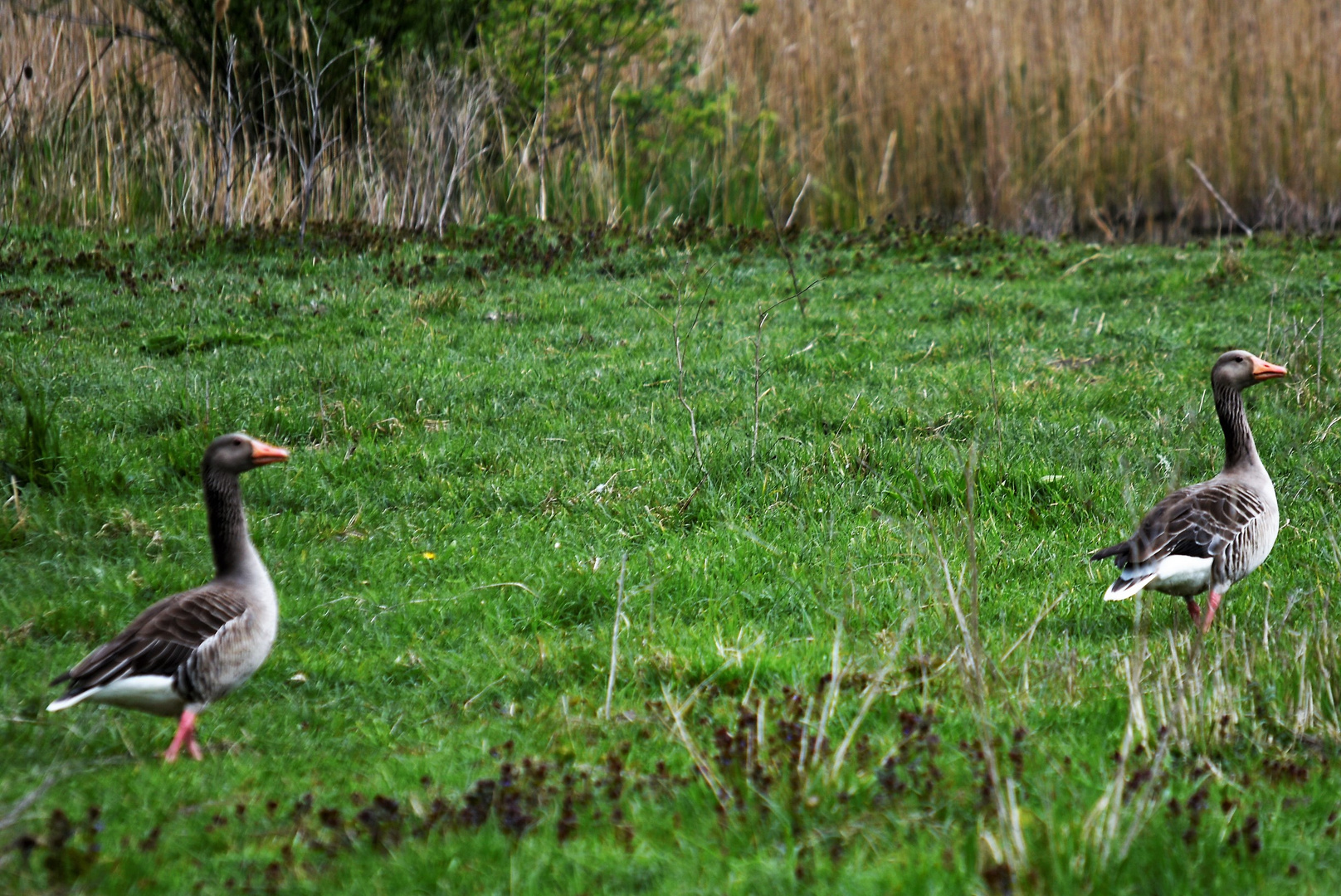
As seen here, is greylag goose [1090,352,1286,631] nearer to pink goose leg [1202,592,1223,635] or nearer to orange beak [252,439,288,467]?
pink goose leg [1202,592,1223,635]

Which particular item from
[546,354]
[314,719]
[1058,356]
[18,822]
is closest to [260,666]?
[314,719]

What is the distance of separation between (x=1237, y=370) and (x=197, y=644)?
→ 5.22 metres

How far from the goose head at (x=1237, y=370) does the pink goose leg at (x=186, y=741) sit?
17.0ft

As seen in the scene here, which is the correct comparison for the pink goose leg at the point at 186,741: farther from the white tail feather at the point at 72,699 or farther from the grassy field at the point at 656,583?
the white tail feather at the point at 72,699

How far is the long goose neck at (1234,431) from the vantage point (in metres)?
5.97

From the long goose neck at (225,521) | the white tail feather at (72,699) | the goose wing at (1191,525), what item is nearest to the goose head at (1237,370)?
the goose wing at (1191,525)

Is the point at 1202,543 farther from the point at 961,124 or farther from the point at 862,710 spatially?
the point at 961,124

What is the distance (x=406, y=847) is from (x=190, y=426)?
481 cm

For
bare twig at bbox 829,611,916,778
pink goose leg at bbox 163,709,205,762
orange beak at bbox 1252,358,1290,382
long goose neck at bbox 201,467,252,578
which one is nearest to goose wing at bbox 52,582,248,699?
pink goose leg at bbox 163,709,205,762

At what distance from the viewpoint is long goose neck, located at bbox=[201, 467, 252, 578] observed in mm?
4754

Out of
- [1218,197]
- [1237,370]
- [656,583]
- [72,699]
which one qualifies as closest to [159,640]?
[72,699]

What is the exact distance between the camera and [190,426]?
7.41 metres

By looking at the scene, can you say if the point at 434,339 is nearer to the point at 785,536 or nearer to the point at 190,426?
the point at 190,426

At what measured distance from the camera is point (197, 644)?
13.7 ft
